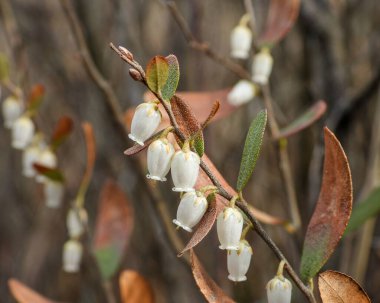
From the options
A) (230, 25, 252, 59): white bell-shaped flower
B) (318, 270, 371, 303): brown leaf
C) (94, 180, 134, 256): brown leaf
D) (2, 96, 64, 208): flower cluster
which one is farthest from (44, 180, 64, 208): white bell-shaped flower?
(318, 270, 371, 303): brown leaf

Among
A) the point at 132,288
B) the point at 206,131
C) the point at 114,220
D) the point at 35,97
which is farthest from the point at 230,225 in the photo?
the point at 206,131

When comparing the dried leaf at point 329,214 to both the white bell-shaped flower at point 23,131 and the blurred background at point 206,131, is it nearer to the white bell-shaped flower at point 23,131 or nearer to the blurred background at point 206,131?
the blurred background at point 206,131

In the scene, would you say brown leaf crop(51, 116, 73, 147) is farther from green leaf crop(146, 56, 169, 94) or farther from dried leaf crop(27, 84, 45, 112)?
green leaf crop(146, 56, 169, 94)

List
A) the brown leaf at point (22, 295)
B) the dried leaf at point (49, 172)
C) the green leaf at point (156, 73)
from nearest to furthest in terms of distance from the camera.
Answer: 1. the green leaf at point (156, 73)
2. the brown leaf at point (22, 295)
3. the dried leaf at point (49, 172)

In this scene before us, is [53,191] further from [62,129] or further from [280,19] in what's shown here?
[280,19]

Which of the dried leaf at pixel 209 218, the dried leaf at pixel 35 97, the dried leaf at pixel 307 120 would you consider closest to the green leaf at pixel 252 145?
the dried leaf at pixel 209 218
